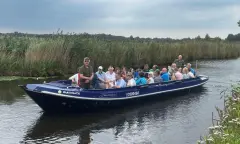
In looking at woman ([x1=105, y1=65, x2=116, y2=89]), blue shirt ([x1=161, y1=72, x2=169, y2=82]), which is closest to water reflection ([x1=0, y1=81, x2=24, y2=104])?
woman ([x1=105, y1=65, x2=116, y2=89])

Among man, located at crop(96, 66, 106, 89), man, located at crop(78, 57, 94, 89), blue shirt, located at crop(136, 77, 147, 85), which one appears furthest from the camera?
blue shirt, located at crop(136, 77, 147, 85)

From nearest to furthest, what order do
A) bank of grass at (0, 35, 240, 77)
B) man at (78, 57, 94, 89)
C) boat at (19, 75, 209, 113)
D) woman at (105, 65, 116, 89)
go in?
boat at (19, 75, 209, 113), man at (78, 57, 94, 89), woman at (105, 65, 116, 89), bank of grass at (0, 35, 240, 77)

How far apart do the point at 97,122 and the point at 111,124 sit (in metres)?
0.49

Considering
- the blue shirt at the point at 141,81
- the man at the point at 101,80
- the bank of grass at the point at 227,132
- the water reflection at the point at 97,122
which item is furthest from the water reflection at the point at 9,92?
the bank of grass at the point at 227,132

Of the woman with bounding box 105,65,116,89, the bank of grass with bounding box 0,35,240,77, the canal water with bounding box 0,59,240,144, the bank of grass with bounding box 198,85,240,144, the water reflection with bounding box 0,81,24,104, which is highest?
the bank of grass with bounding box 0,35,240,77

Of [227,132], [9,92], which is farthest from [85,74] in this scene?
[227,132]

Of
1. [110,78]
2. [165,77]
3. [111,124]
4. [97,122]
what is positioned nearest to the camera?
[111,124]

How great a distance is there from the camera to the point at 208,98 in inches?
704

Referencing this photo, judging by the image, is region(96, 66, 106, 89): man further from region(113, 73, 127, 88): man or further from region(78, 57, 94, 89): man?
region(78, 57, 94, 89): man

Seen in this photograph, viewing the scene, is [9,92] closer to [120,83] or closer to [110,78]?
[110,78]

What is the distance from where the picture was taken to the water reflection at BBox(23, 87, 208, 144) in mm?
10633

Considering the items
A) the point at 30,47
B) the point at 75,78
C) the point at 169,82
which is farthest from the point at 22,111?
the point at 30,47

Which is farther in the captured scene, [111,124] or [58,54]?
[58,54]

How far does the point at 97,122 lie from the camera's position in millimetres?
12453
